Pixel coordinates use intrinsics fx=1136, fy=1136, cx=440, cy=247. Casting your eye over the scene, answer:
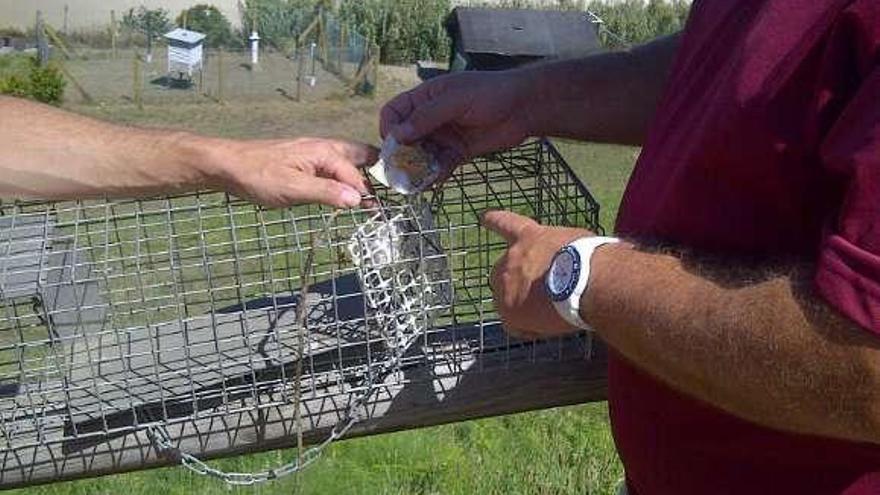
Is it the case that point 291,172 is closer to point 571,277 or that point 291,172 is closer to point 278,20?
point 571,277

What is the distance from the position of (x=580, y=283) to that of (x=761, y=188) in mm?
248

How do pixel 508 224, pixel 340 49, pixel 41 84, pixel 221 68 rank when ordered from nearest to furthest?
pixel 508 224
pixel 41 84
pixel 221 68
pixel 340 49

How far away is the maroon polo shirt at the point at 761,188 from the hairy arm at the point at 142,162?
0.54 meters

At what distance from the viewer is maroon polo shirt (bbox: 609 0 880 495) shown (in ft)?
3.86

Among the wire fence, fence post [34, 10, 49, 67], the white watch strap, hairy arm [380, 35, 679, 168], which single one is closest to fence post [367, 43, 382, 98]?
the wire fence

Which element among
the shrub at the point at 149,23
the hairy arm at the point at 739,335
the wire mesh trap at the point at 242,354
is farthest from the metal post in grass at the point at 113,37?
the hairy arm at the point at 739,335

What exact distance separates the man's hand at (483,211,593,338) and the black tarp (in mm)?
8702

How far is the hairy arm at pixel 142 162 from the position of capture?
1866 mm

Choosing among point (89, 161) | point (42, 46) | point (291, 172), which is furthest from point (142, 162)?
point (42, 46)

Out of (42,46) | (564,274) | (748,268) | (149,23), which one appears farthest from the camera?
(149,23)

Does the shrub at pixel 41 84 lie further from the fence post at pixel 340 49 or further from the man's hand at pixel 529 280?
the man's hand at pixel 529 280

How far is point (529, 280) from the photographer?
5.02 feet

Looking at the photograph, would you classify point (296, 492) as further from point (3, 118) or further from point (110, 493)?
point (3, 118)

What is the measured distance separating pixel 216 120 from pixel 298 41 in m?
4.94
